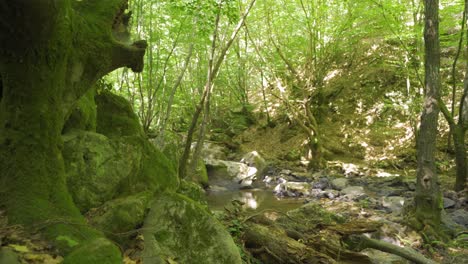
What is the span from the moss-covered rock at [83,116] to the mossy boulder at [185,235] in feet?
4.44

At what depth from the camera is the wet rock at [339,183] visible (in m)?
11.8

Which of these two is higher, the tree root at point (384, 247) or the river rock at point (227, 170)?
the river rock at point (227, 170)

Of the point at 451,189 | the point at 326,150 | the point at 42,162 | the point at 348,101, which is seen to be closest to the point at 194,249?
the point at 42,162

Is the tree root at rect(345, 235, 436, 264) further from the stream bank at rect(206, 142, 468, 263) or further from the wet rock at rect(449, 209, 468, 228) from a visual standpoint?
the wet rock at rect(449, 209, 468, 228)

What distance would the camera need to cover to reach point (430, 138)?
20.4ft

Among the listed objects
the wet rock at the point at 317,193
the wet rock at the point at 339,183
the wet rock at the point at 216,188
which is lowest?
the wet rock at the point at 317,193

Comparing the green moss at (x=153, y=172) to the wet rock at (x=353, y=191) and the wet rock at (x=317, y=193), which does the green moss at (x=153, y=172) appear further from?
the wet rock at (x=353, y=191)

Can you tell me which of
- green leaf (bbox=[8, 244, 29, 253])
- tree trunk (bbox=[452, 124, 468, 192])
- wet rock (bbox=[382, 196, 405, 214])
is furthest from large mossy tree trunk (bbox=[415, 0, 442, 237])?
green leaf (bbox=[8, 244, 29, 253])

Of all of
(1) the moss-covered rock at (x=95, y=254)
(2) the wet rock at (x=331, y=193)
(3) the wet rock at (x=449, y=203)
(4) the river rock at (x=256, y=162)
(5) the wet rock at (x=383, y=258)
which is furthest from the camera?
(4) the river rock at (x=256, y=162)

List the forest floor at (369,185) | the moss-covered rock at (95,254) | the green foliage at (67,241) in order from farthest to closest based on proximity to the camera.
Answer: the forest floor at (369,185), the green foliage at (67,241), the moss-covered rock at (95,254)

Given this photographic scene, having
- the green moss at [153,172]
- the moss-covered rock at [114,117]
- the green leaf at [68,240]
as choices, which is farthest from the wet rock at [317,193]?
the green leaf at [68,240]

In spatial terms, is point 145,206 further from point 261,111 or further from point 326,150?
point 261,111

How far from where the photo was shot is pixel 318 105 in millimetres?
18547

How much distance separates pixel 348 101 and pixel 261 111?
21.0 feet
